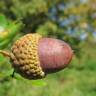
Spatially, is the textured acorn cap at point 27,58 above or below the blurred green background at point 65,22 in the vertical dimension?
above

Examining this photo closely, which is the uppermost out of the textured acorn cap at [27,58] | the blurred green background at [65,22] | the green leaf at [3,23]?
the green leaf at [3,23]

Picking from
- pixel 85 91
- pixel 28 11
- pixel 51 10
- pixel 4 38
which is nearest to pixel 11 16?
pixel 28 11

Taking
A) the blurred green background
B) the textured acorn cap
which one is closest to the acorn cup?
the textured acorn cap

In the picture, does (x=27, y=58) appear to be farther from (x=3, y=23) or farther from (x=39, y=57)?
(x=3, y=23)

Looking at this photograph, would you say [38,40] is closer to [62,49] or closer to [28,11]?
[62,49]

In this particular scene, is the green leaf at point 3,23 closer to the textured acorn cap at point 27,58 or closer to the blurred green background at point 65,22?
the textured acorn cap at point 27,58

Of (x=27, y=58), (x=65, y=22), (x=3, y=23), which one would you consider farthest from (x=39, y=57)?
(x=65, y=22)

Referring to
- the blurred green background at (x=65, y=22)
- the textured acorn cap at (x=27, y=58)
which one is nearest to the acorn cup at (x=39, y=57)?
the textured acorn cap at (x=27, y=58)
